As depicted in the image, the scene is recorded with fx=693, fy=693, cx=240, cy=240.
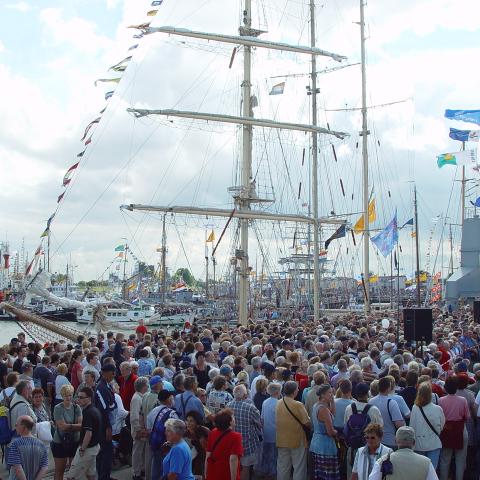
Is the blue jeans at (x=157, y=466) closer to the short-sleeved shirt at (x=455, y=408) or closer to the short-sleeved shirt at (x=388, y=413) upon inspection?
the short-sleeved shirt at (x=388, y=413)

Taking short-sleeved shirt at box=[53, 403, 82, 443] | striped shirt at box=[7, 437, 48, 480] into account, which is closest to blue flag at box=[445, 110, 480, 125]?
short-sleeved shirt at box=[53, 403, 82, 443]

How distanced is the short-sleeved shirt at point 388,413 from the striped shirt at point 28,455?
4.08m

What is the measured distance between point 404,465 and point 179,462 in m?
2.22

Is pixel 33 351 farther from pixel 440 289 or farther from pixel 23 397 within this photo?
pixel 440 289

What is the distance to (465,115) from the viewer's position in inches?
1323

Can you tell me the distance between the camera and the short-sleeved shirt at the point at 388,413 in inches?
344

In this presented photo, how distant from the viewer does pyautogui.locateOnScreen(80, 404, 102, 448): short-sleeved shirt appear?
8.68m

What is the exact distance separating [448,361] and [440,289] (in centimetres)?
5486

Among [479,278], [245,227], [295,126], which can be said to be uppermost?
[295,126]

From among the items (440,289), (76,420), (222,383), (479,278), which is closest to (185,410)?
(222,383)

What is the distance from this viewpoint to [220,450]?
24.8 ft

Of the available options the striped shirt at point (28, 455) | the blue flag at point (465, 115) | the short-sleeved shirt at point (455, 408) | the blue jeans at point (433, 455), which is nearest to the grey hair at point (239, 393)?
the blue jeans at point (433, 455)

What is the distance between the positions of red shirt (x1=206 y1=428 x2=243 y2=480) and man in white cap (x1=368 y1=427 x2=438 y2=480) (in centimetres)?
182

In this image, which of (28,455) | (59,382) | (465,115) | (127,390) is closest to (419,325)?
(127,390)
